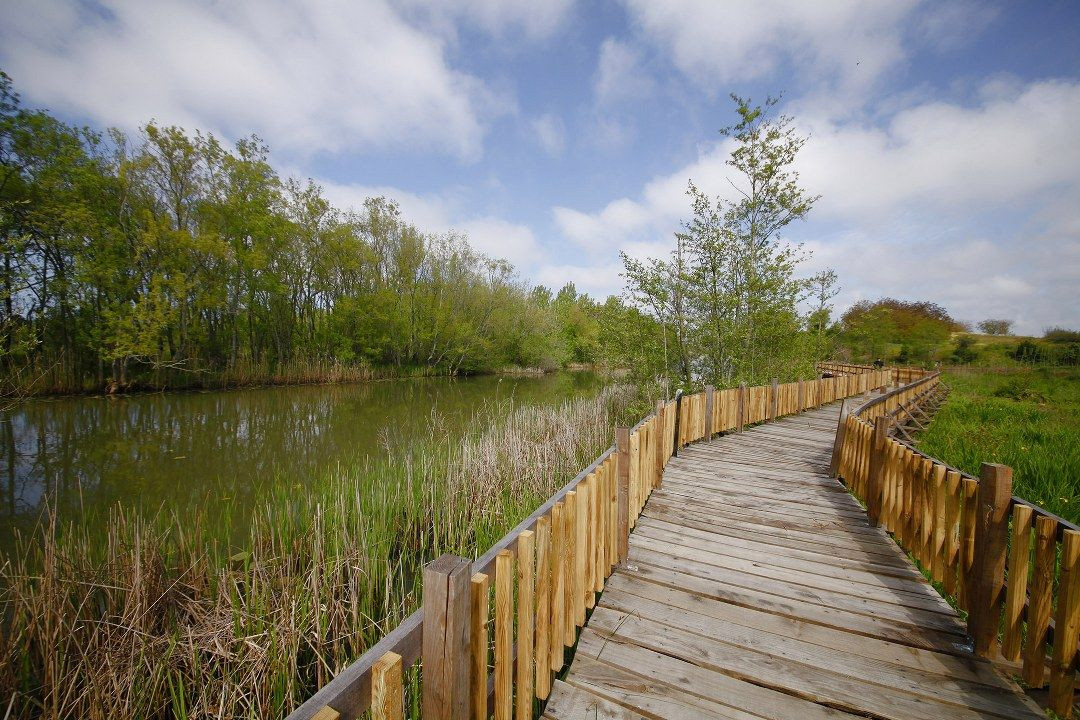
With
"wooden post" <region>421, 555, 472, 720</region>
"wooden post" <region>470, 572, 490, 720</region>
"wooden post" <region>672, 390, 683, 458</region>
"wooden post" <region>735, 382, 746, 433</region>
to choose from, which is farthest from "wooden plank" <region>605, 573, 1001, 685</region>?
"wooden post" <region>735, 382, 746, 433</region>

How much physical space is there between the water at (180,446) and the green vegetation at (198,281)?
154 cm

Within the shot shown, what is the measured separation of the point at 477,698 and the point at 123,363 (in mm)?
20066

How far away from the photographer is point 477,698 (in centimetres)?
162

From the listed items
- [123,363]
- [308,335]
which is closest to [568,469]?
[123,363]

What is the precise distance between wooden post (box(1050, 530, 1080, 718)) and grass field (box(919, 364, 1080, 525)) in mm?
4203

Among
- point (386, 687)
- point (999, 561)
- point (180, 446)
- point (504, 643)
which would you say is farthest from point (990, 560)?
point (180, 446)

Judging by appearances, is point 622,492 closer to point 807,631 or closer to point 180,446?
point 807,631

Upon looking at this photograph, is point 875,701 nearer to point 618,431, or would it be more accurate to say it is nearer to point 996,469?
point 996,469

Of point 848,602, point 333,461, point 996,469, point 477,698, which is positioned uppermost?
point 996,469

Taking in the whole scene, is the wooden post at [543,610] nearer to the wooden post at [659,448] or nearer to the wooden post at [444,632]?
the wooden post at [444,632]

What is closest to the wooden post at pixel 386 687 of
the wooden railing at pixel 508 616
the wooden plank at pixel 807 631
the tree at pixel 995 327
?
the wooden railing at pixel 508 616

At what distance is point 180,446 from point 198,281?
38.2 feet

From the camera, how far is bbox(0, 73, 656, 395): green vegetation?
487 inches

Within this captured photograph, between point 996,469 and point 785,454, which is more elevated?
point 996,469
